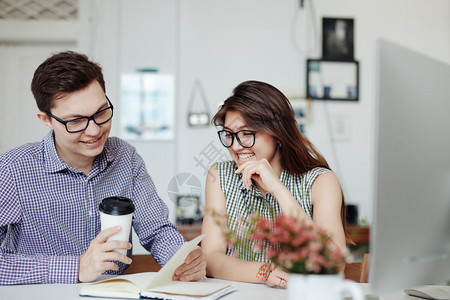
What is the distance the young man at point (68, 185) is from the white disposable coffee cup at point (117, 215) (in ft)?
0.60

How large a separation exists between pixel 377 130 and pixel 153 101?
305cm

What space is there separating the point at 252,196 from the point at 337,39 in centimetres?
256

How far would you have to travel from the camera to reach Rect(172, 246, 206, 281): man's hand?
133 centimetres

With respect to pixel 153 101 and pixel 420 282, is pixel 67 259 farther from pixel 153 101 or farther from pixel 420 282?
pixel 153 101

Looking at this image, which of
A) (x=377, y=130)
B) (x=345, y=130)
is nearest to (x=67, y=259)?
(x=377, y=130)

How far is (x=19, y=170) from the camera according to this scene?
1.50 meters

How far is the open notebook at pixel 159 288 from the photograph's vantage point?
1.11 metres

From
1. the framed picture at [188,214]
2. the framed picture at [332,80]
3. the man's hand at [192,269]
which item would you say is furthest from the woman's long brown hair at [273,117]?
the framed picture at [332,80]

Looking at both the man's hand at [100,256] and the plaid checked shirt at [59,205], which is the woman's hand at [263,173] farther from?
the man's hand at [100,256]

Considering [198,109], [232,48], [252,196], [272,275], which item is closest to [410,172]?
[272,275]

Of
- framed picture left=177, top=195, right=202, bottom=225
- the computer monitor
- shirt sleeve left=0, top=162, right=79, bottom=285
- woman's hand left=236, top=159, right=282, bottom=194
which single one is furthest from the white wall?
the computer monitor

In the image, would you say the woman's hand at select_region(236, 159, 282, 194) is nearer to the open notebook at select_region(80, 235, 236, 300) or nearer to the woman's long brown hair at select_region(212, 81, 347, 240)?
the woman's long brown hair at select_region(212, 81, 347, 240)

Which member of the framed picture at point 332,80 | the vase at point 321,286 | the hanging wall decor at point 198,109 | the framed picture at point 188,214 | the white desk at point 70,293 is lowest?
the framed picture at point 188,214

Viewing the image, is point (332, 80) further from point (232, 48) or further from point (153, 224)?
point (153, 224)
